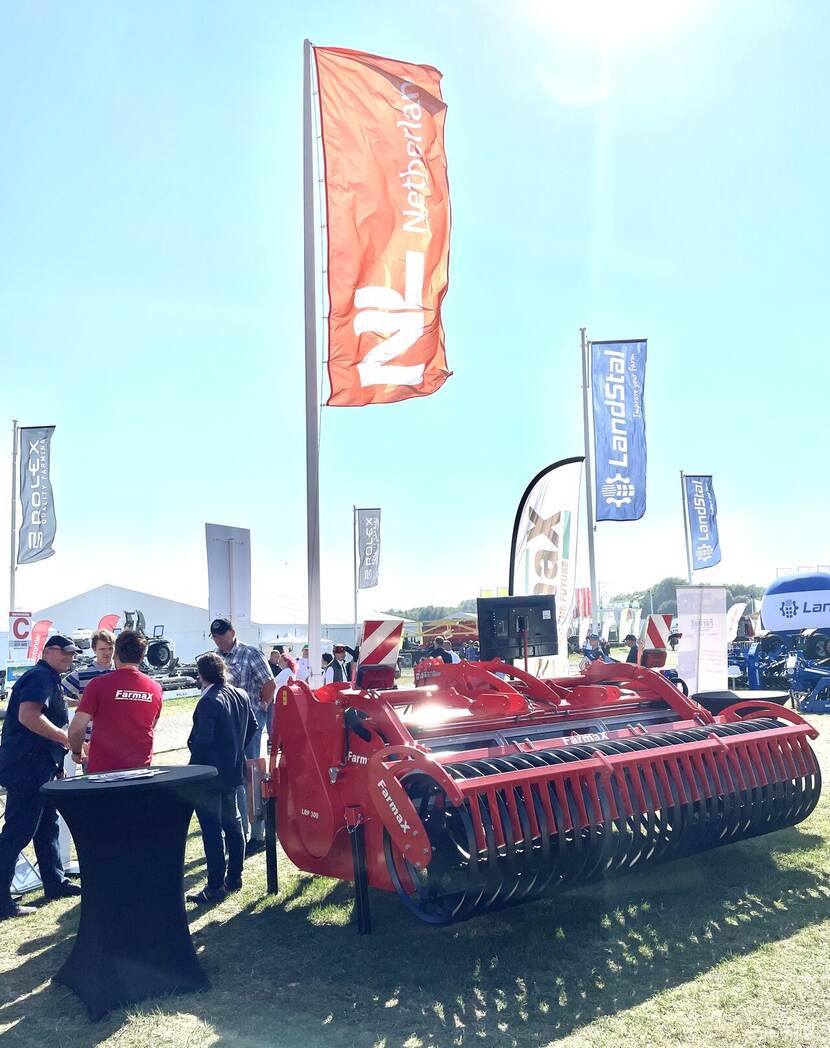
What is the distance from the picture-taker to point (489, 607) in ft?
24.2

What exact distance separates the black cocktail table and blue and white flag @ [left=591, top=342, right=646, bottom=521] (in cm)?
1290

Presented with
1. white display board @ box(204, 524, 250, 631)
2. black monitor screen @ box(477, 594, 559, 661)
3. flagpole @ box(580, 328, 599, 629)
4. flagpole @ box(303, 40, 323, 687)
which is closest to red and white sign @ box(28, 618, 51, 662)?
flagpole @ box(580, 328, 599, 629)

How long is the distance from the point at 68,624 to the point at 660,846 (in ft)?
116

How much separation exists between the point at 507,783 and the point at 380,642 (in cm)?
242

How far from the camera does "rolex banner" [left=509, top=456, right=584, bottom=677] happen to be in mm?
10430

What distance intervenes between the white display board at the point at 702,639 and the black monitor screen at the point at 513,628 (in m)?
5.49

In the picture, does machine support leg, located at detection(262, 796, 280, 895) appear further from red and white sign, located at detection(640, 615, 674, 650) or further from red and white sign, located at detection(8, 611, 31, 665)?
red and white sign, located at detection(8, 611, 31, 665)

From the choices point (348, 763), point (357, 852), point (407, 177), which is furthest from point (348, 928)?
point (407, 177)

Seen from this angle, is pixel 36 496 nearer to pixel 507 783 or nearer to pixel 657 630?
pixel 657 630

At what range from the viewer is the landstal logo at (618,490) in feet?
54.2

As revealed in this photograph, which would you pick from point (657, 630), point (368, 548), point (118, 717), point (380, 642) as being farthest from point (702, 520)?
point (118, 717)

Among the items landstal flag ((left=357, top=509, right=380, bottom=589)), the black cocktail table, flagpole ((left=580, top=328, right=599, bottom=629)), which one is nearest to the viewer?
the black cocktail table

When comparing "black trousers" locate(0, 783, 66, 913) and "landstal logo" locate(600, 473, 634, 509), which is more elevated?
"landstal logo" locate(600, 473, 634, 509)

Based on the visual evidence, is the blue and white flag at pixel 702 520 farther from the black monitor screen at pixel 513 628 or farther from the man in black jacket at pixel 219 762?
the man in black jacket at pixel 219 762
